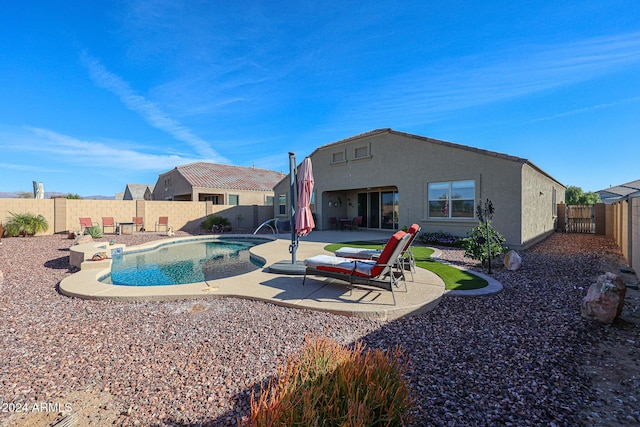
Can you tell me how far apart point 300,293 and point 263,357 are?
2.27 metres

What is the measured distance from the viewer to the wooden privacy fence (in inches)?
740

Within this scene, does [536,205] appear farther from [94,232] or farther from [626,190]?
[94,232]

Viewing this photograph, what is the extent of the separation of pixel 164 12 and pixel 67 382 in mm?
11873

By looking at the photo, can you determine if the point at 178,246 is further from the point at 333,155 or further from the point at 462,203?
the point at 462,203

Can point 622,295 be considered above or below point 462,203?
below

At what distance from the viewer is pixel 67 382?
285 centimetres

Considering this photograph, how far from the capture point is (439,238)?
13.0m

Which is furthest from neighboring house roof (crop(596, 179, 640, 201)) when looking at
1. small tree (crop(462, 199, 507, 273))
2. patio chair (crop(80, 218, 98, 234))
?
patio chair (crop(80, 218, 98, 234))

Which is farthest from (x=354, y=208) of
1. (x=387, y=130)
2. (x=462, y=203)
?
(x=462, y=203)

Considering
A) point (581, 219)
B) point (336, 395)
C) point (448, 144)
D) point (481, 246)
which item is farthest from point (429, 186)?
point (581, 219)

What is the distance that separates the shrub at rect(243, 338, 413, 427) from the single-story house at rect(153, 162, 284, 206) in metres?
26.8

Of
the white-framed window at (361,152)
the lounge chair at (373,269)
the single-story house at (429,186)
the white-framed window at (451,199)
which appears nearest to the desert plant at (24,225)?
the single-story house at (429,186)

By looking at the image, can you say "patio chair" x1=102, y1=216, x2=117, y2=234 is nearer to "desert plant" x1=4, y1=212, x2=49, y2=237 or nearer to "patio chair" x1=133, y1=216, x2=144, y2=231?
"patio chair" x1=133, y1=216, x2=144, y2=231

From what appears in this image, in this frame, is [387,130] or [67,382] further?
[387,130]
